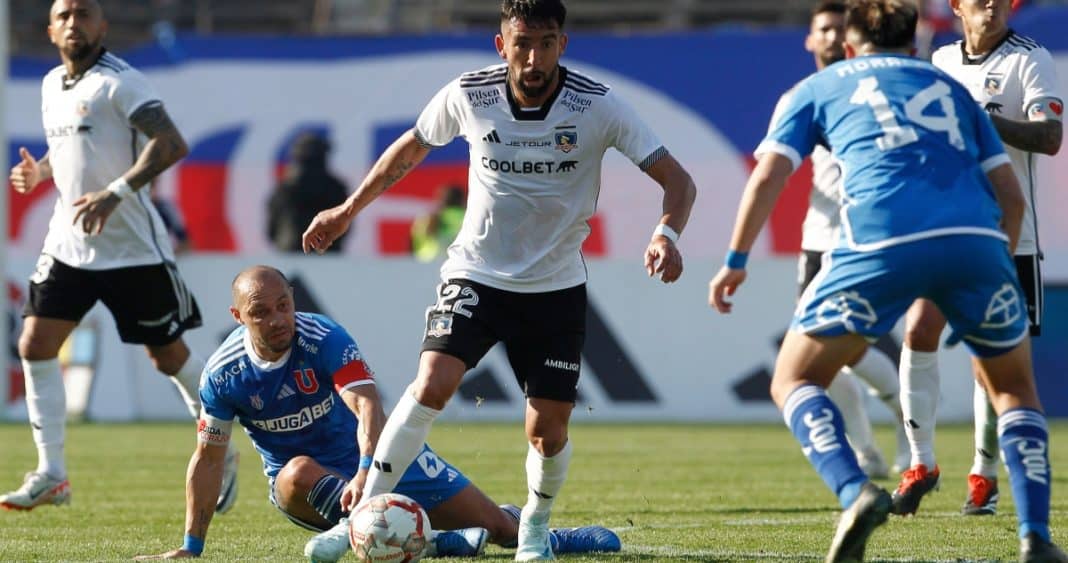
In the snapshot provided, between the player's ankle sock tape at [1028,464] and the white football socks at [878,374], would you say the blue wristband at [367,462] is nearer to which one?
the player's ankle sock tape at [1028,464]

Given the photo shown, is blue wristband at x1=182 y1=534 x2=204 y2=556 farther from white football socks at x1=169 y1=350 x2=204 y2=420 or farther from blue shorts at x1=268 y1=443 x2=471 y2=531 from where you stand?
white football socks at x1=169 y1=350 x2=204 y2=420

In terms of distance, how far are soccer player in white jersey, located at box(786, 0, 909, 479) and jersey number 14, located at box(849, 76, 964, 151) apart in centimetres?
407

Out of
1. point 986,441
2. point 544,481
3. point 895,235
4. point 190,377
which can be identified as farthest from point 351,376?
point 986,441

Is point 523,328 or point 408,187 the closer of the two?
point 523,328

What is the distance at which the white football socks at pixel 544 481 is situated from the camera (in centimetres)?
658

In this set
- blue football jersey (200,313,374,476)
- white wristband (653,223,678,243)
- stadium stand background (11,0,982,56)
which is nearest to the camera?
white wristband (653,223,678,243)

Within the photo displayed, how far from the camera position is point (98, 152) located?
8992 mm

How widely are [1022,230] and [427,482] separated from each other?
308 cm

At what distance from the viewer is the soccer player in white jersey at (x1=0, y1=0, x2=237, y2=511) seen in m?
8.93

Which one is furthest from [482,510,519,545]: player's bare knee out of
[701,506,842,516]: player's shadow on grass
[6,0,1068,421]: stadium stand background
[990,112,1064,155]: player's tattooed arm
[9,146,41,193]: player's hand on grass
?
[6,0,1068,421]: stadium stand background

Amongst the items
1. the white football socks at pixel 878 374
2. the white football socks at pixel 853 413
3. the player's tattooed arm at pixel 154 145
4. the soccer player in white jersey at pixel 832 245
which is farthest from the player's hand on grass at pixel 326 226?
the white football socks at pixel 878 374

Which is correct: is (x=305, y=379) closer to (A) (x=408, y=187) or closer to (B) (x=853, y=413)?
(B) (x=853, y=413)

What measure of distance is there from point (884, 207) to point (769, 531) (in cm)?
245

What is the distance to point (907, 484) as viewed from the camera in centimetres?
768
